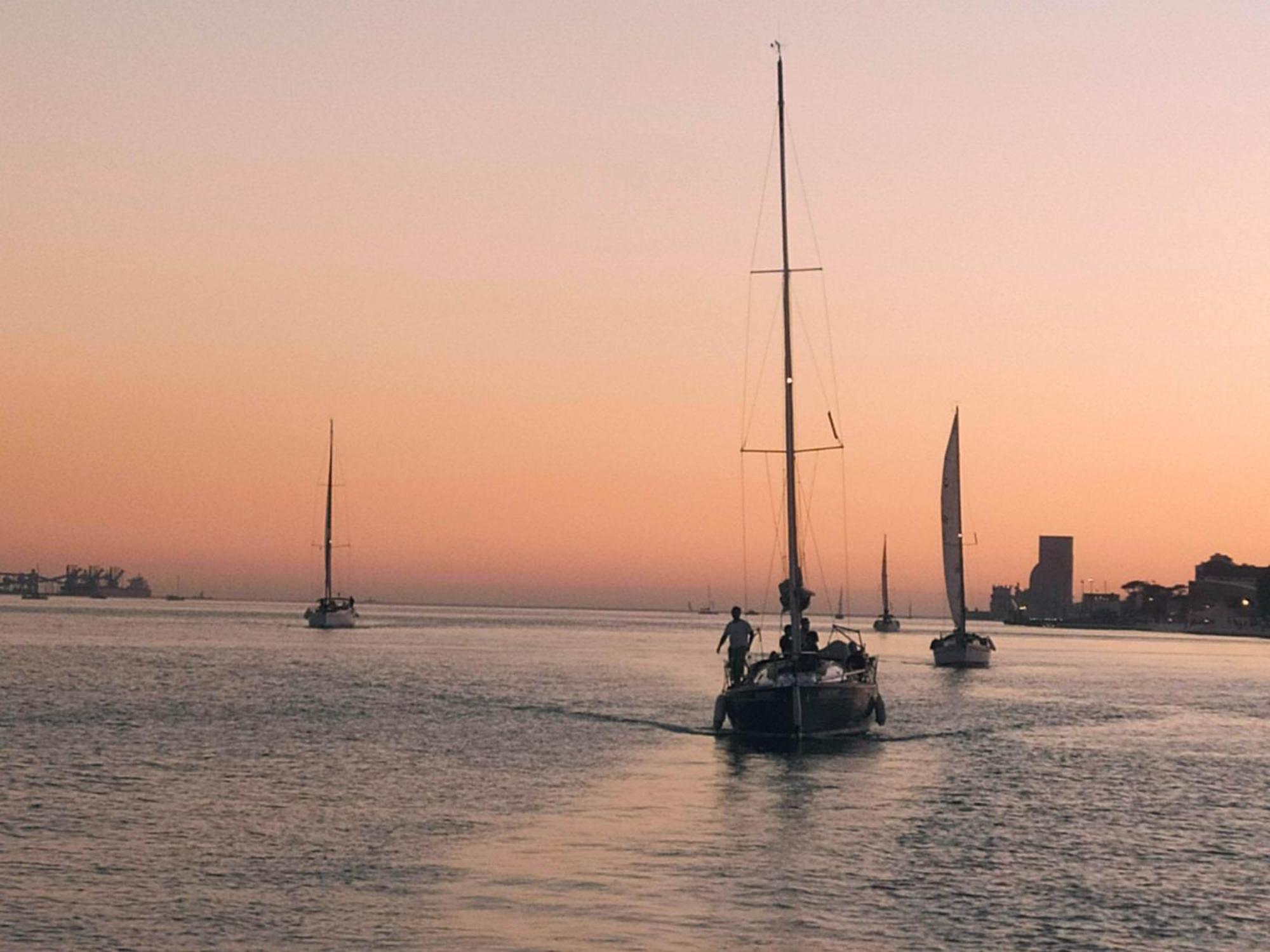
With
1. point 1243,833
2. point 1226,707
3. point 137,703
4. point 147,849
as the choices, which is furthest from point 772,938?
point 1226,707

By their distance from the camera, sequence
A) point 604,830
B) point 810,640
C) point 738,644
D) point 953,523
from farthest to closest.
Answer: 1. point 953,523
2. point 810,640
3. point 738,644
4. point 604,830

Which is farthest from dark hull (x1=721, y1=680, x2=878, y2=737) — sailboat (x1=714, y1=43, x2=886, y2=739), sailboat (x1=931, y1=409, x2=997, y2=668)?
sailboat (x1=931, y1=409, x2=997, y2=668)

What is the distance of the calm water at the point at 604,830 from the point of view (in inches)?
930

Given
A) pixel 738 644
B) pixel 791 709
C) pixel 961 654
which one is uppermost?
pixel 738 644

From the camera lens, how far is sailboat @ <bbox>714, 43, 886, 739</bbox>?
50156 millimetres

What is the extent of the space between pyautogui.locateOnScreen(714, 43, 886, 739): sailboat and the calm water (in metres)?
1.30

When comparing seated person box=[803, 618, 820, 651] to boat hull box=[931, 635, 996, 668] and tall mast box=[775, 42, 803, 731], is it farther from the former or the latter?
boat hull box=[931, 635, 996, 668]

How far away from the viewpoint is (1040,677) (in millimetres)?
124312

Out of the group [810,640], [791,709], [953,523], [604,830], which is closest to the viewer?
[604,830]

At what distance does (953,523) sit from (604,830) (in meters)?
92.0

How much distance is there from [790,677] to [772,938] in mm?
27728

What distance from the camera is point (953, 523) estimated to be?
12206cm

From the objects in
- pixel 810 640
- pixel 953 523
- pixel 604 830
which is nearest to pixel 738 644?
pixel 810 640

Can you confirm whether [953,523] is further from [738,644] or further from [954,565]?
[738,644]
